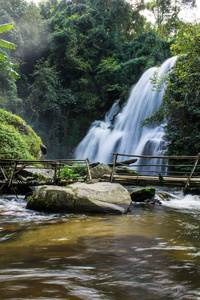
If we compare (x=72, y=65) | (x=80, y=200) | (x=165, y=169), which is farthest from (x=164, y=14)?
(x=80, y=200)

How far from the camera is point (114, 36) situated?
28.8 m

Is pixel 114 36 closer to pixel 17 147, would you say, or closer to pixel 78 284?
pixel 17 147

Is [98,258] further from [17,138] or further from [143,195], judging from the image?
[17,138]

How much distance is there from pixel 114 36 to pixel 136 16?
26.8 ft

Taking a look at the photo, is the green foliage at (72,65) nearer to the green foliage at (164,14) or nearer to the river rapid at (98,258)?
the green foliage at (164,14)

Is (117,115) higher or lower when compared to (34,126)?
higher

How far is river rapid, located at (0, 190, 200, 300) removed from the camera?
2.10 meters

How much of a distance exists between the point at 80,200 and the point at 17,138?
25.1 feet

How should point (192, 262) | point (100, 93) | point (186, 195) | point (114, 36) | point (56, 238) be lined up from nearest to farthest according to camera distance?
point (192, 262) < point (56, 238) < point (186, 195) < point (100, 93) < point (114, 36)

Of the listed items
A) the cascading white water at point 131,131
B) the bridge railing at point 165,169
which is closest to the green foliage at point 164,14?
the cascading white water at point 131,131

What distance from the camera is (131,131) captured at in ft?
63.9

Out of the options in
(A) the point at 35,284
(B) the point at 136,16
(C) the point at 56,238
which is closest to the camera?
(A) the point at 35,284

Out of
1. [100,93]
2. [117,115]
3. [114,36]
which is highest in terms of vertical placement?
[114,36]

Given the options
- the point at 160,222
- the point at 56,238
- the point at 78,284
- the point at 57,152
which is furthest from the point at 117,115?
the point at 78,284
